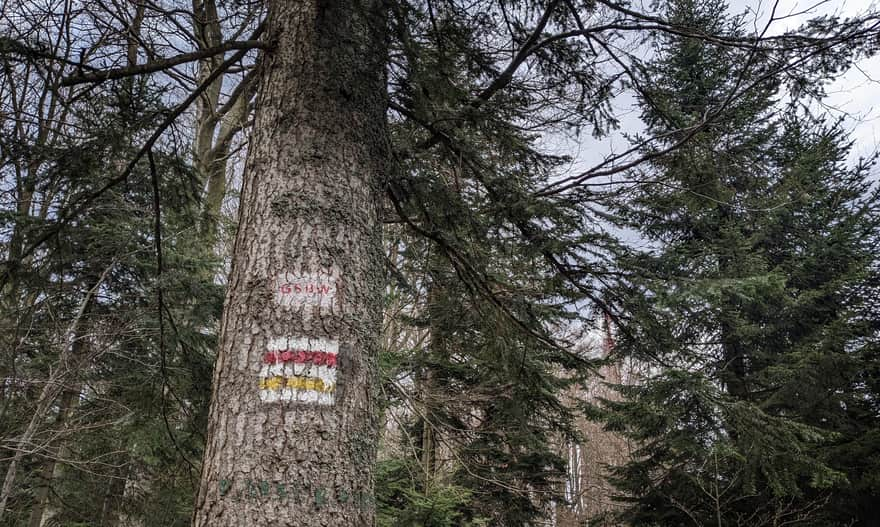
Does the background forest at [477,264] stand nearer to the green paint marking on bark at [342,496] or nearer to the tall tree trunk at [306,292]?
the tall tree trunk at [306,292]

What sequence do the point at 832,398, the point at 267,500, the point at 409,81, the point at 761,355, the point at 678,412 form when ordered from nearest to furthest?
1. the point at 267,500
2. the point at 409,81
3. the point at 678,412
4. the point at 832,398
5. the point at 761,355

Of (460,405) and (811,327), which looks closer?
(460,405)

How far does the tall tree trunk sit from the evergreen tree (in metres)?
1.99

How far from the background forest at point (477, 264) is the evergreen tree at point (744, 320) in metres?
0.05

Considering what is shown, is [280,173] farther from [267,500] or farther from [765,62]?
[765,62]

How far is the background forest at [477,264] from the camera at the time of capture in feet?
10.0

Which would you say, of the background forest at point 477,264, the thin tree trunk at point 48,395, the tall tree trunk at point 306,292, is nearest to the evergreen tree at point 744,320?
the background forest at point 477,264

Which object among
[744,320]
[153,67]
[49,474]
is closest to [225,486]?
[153,67]

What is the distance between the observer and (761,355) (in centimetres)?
1001

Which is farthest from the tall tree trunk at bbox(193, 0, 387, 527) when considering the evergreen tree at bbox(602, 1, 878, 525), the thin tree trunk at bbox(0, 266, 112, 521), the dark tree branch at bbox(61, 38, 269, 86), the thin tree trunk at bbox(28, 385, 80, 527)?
the thin tree trunk at bbox(28, 385, 80, 527)

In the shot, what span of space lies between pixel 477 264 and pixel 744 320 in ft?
26.2

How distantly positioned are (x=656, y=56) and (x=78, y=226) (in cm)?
582

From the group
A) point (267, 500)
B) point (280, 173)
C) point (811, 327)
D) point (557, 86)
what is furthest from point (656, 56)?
point (811, 327)

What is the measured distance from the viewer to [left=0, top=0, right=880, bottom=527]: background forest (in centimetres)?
305
